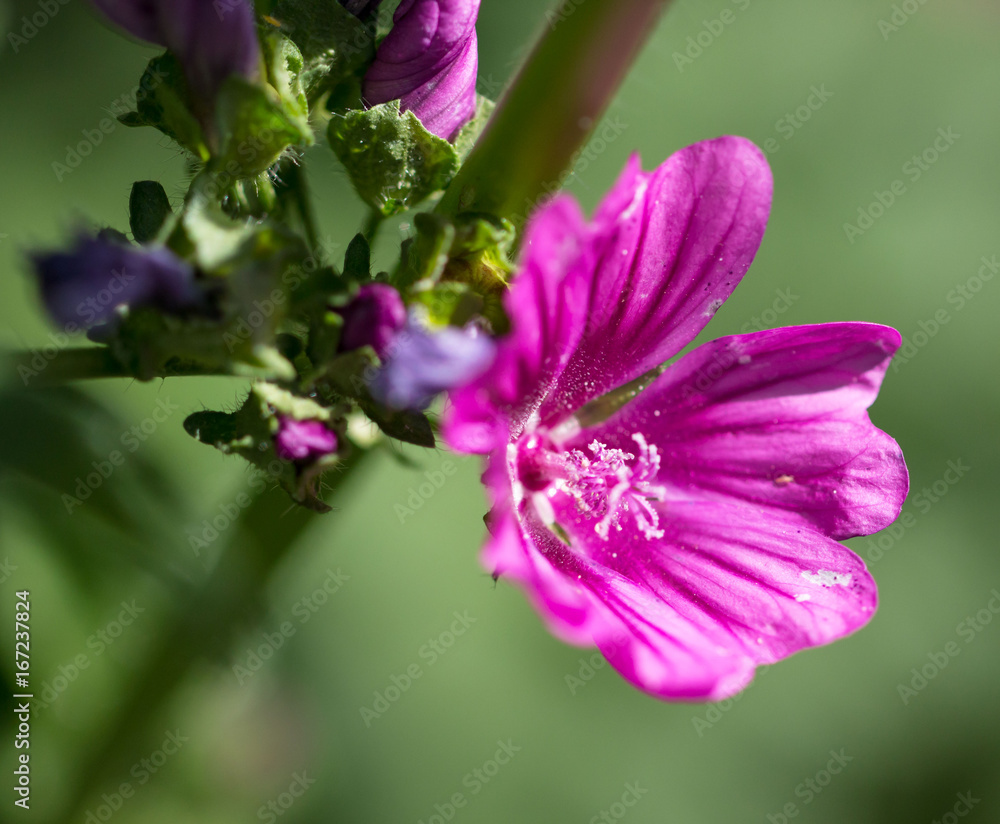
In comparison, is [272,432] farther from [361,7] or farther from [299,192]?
[361,7]

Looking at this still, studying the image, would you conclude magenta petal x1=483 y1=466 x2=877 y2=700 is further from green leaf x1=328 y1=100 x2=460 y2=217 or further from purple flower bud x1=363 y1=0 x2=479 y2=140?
purple flower bud x1=363 y1=0 x2=479 y2=140

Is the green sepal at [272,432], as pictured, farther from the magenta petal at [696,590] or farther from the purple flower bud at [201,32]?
the purple flower bud at [201,32]

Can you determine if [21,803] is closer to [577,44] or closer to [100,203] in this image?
[100,203]

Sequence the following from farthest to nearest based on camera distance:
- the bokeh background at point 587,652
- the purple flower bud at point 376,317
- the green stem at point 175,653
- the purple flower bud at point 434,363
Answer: the bokeh background at point 587,652
the green stem at point 175,653
the purple flower bud at point 376,317
the purple flower bud at point 434,363

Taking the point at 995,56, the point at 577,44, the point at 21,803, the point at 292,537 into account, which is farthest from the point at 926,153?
the point at 21,803

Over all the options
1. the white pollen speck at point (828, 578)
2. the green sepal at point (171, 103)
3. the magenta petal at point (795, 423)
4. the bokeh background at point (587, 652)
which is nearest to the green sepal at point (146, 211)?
the green sepal at point (171, 103)
